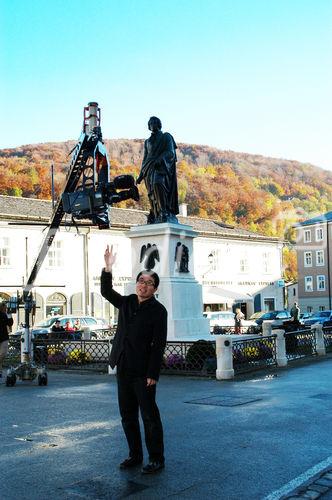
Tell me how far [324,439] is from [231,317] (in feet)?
90.2

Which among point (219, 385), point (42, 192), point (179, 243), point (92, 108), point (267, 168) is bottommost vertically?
point (219, 385)

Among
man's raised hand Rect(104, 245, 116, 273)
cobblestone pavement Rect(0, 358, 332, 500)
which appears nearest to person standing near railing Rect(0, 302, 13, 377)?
cobblestone pavement Rect(0, 358, 332, 500)

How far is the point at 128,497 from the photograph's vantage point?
492 centimetres

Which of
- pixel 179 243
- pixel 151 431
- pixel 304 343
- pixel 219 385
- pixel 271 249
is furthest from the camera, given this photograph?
pixel 271 249

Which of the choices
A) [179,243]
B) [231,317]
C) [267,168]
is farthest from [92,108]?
[267,168]

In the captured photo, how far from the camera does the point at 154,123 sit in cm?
1725

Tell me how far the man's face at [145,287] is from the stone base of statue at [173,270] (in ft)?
33.0

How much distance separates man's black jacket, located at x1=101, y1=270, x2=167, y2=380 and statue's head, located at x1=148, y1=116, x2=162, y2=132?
12097 mm

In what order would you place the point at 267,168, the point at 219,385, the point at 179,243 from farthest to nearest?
the point at 267,168
the point at 179,243
the point at 219,385

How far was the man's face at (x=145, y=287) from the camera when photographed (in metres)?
5.80

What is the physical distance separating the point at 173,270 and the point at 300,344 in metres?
4.94

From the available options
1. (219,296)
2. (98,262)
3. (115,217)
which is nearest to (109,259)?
(98,262)

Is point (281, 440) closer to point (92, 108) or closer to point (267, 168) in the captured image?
point (92, 108)

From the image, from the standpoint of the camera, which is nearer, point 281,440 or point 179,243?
point 281,440
